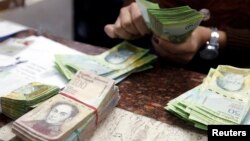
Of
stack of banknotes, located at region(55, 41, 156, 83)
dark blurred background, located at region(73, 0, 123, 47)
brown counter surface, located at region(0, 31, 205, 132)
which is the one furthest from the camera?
dark blurred background, located at region(73, 0, 123, 47)

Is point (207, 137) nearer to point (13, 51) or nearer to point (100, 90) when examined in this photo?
point (100, 90)

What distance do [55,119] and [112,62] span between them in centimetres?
29

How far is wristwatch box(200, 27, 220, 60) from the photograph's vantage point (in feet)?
2.94

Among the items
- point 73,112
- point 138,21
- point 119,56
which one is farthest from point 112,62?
point 73,112

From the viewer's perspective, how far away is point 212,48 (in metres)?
0.90

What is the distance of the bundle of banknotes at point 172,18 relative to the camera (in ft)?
2.25

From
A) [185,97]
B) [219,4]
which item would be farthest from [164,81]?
[219,4]

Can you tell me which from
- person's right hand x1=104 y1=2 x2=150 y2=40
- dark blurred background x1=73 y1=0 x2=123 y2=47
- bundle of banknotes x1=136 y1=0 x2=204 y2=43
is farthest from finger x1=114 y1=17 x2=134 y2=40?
dark blurred background x1=73 y1=0 x2=123 y2=47

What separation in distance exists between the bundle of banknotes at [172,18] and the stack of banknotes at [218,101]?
0.12 meters

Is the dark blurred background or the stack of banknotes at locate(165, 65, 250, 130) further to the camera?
the dark blurred background

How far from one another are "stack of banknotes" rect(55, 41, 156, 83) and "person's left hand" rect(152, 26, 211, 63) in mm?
34

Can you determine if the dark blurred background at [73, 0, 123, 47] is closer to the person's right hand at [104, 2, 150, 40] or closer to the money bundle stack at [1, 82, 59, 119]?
the person's right hand at [104, 2, 150, 40]

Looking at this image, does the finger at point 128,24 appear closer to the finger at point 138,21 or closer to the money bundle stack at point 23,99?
the finger at point 138,21

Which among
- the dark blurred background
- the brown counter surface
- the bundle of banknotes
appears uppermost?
the bundle of banknotes
